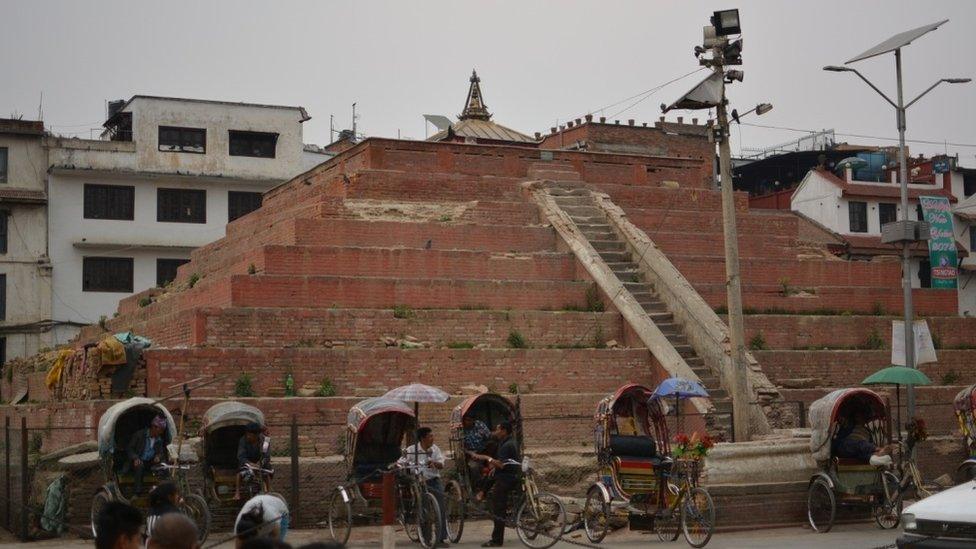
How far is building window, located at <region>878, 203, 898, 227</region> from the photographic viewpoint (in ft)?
166

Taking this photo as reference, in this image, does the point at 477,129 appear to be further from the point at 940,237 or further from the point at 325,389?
the point at 325,389

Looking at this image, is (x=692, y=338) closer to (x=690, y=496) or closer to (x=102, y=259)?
(x=690, y=496)

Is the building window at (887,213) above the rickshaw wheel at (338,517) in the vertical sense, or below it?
above

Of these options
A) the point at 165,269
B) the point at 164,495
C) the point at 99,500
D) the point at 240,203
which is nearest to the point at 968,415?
the point at 99,500

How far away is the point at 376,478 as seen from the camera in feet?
59.4

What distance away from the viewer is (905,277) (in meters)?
26.0

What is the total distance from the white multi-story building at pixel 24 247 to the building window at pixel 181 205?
Answer: 12.7 feet

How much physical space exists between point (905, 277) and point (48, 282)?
1150 inches

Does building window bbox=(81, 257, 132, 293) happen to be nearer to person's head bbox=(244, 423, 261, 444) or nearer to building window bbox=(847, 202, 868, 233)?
building window bbox=(847, 202, 868, 233)

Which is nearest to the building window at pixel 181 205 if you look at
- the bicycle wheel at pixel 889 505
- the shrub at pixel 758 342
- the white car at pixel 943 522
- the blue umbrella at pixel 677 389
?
the shrub at pixel 758 342

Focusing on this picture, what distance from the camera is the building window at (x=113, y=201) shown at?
45844mm

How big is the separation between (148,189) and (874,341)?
26502mm

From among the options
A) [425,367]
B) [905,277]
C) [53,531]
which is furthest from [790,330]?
[53,531]

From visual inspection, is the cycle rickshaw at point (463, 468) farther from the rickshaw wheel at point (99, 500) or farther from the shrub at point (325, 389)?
the rickshaw wheel at point (99, 500)
